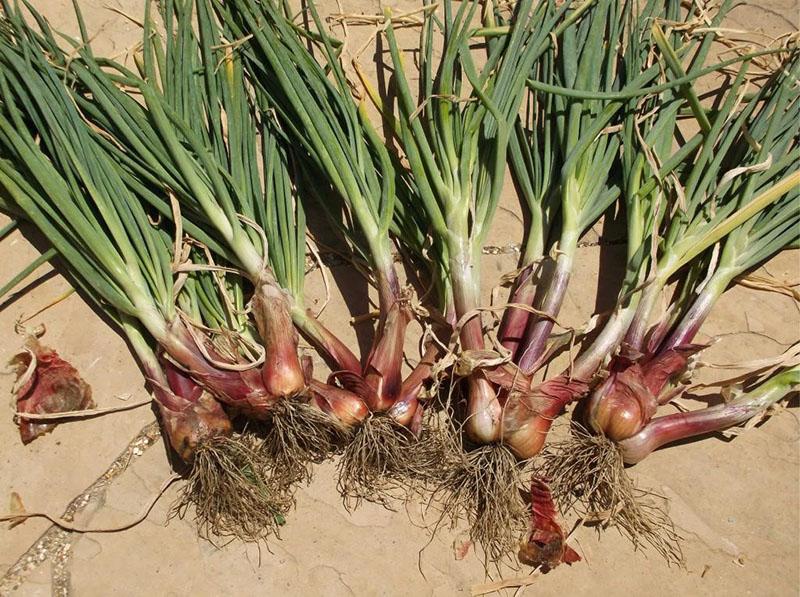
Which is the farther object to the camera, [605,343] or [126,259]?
[605,343]

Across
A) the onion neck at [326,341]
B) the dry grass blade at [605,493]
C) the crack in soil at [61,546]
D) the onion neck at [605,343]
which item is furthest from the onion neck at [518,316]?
the crack in soil at [61,546]

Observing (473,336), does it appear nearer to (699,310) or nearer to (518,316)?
(518,316)

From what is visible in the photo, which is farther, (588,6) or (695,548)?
(588,6)

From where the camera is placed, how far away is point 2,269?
175 centimetres

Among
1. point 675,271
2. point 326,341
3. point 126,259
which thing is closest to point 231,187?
point 126,259

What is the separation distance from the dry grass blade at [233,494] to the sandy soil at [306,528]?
0.04 metres

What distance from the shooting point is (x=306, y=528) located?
163cm

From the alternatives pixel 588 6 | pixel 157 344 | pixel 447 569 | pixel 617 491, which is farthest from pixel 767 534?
pixel 157 344

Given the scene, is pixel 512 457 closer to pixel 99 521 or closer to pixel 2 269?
pixel 99 521

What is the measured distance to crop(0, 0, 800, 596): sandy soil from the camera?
62.1 inches

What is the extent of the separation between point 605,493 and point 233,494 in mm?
801

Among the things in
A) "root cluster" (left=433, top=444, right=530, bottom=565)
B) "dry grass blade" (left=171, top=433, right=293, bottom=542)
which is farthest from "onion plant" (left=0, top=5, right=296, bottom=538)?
"root cluster" (left=433, top=444, right=530, bottom=565)

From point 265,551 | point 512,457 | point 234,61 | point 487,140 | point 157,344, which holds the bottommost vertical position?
point 265,551

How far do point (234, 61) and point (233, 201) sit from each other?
33cm
